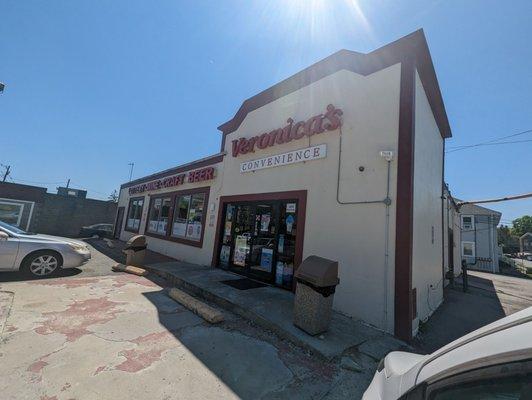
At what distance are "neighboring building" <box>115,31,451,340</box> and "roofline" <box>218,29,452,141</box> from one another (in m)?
0.03

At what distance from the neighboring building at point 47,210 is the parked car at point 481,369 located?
29.5m

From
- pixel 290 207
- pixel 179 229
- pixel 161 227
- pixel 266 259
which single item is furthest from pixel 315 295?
pixel 161 227

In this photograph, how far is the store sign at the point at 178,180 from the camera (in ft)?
35.6

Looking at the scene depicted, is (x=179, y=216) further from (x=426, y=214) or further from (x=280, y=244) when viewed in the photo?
(x=426, y=214)

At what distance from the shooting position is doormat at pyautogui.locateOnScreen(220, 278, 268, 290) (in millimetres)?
7079

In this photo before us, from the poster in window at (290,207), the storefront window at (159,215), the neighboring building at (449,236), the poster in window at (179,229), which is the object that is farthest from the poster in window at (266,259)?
the storefront window at (159,215)

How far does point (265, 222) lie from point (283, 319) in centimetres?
349

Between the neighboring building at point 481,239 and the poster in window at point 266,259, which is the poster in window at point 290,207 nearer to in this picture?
the poster in window at point 266,259

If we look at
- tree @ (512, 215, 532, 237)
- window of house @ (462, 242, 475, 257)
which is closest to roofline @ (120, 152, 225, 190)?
window of house @ (462, 242, 475, 257)

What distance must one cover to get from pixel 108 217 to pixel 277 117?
93.1 ft

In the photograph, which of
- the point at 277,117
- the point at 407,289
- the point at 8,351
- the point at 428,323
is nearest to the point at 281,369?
the point at 407,289

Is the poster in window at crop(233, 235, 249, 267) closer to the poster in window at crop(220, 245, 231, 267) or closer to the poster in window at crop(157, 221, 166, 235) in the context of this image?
the poster in window at crop(220, 245, 231, 267)

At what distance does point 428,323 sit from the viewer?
618 cm

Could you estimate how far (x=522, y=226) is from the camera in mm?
68625
